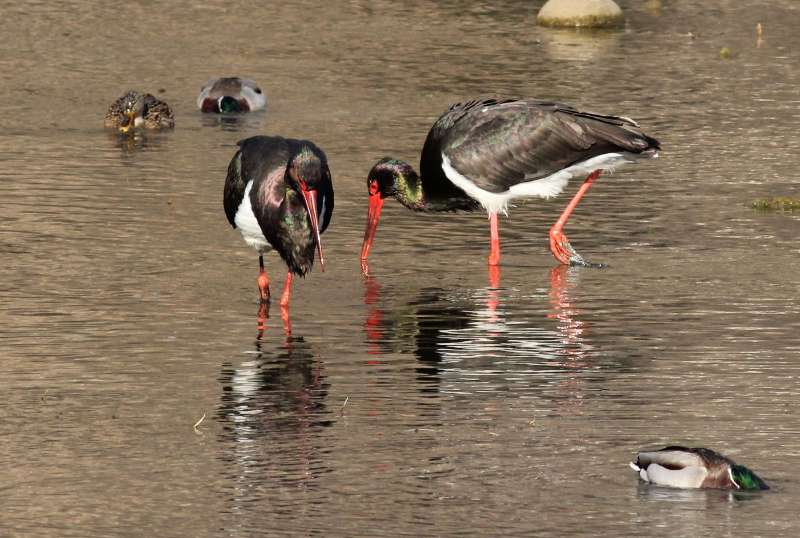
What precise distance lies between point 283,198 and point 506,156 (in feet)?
10.3

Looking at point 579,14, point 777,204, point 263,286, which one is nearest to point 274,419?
point 263,286

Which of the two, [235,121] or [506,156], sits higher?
[235,121]

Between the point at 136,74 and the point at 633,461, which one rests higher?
the point at 136,74

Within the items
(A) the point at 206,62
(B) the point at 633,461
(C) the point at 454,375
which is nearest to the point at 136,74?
(A) the point at 206,62

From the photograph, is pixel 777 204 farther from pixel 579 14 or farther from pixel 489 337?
pixel 579 14

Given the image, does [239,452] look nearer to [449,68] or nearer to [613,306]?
[613,306]

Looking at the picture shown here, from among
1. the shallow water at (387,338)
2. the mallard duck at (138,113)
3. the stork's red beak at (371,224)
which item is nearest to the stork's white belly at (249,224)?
the shallow water at (387,338)

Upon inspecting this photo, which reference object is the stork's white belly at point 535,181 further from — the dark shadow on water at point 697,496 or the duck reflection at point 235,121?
the duck reflection at point 235,121

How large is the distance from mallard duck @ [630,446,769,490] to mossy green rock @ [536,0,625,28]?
24651 millimetres

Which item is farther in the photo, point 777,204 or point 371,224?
point 777,204

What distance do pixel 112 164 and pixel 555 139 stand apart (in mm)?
6476

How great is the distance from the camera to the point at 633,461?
10391 millimetres

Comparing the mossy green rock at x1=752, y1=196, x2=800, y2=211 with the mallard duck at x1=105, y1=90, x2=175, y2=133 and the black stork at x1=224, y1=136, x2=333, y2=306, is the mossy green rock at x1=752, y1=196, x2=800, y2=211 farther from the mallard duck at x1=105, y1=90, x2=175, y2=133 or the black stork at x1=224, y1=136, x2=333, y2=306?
the mallard duck at x1=105, y1=90, x2=175, y2=133

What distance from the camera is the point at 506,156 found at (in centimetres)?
1702
